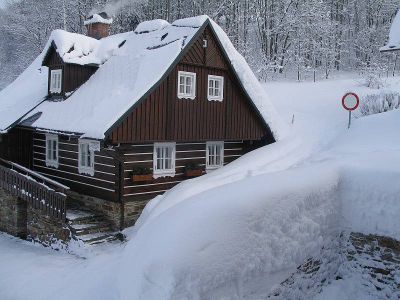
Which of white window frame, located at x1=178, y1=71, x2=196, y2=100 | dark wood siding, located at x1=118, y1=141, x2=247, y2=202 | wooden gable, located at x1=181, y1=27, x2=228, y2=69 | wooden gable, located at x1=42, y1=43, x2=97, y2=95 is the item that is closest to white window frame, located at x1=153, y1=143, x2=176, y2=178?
dark wood siding, located at x1=118, y1=141, x2=247, y2=202

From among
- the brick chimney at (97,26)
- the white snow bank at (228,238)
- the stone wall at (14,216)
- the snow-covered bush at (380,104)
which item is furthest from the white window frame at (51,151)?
the snow-covered bush at (380,104)

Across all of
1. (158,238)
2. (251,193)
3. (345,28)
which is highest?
(345,28)

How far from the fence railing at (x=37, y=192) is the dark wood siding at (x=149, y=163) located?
2.03m

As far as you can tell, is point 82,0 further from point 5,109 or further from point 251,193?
point 251,193

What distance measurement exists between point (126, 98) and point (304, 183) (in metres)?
8.51

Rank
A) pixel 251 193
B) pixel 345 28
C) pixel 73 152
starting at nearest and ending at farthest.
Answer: pixel 251 193 < pixel 73 152 < pixel 345 28

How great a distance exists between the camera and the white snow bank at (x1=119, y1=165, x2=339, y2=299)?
5.83 metres

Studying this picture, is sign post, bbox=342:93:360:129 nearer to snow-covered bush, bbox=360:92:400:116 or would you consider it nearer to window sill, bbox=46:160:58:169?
snow-covered bush, bbox=360:92:400:116

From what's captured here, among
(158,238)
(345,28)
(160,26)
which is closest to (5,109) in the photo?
(160,26)

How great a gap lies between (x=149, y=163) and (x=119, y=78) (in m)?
3.32

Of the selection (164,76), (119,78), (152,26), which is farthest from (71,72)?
(164,76)

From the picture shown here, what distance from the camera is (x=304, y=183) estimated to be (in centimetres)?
746

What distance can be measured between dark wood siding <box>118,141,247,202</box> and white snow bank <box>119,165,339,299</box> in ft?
25.8

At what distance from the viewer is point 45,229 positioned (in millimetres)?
14891
